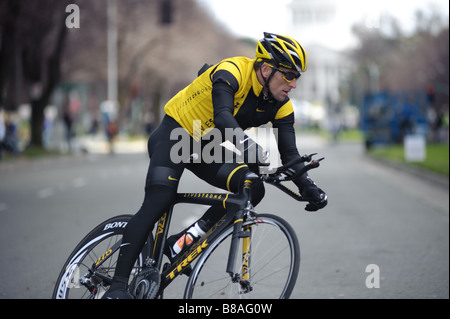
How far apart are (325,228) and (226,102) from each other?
6413mm

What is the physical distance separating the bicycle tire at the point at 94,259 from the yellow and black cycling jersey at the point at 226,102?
27.0 inches

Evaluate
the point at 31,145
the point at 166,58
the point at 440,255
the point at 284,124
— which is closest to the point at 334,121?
the point at 166,58

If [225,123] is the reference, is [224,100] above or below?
above

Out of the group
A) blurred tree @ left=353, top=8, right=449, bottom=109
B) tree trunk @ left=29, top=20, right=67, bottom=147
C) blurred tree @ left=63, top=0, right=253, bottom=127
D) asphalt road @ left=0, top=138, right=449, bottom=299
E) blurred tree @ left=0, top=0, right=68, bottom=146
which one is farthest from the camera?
blurred tree @ left=353, top=8, right=449, bottom=109

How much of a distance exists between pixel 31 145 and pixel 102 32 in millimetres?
14113

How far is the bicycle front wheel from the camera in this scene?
3871mm

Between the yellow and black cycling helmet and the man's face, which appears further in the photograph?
the man's face

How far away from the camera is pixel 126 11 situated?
45.7 m

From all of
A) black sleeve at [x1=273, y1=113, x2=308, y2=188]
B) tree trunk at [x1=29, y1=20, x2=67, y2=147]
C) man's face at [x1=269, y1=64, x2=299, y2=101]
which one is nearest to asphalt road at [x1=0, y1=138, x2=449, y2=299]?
black sleeve at [x1=273, y1=113, x2=308, y2=188]

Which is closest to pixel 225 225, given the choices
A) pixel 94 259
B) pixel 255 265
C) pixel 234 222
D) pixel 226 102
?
pixel 234 222

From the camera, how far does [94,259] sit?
14.4 feet

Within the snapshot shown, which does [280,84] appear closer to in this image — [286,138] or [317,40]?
[286,138]

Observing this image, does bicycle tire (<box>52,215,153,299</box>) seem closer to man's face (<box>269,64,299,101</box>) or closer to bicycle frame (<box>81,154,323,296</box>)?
bicycle frame (<box>81,154,323,296</box>)

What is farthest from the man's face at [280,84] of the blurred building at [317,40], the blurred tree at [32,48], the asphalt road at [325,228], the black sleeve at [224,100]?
the blurred building at [317,40]
